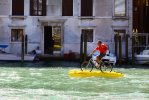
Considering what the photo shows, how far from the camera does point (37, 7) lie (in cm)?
4503

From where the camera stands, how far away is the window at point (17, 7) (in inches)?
1759

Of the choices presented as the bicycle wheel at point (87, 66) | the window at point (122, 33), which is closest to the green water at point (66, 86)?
the bicycle wheel at point (87, 66)

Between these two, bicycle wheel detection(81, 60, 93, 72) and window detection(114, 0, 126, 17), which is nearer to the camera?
bicycle wheel detection(81, 60, 93, 72)

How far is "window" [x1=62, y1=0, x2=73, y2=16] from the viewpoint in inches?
1764

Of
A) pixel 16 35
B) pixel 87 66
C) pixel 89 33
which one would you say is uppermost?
pixel 89 33

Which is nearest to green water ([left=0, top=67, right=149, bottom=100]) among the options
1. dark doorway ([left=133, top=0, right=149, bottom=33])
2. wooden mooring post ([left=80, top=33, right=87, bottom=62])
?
wooden mooring post ([left=80, top=33, right=87, bottom=62])

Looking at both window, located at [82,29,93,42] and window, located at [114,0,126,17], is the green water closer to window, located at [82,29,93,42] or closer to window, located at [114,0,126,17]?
window, located at [82,29,93,42]

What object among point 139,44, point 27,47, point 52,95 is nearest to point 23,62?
point 27,47

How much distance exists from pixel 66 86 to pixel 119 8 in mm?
21228

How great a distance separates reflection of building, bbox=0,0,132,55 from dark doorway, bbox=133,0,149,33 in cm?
368

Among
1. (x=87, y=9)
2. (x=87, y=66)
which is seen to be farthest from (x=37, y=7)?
(x=87, y=66)

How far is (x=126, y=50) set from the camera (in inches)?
1645

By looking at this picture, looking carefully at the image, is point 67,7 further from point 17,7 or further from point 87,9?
point 17,7

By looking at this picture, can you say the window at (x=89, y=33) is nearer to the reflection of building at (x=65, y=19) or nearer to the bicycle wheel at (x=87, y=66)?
the reflection of building at (x=65, y=19)
